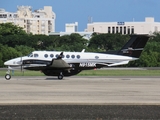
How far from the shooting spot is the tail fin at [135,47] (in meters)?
50.8

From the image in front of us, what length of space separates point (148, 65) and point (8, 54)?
2515 cm

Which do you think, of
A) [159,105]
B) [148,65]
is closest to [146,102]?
[159,105]

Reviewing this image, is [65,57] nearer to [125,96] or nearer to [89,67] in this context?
[89,67]

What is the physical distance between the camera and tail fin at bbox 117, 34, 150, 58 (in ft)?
167

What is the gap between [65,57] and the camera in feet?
157

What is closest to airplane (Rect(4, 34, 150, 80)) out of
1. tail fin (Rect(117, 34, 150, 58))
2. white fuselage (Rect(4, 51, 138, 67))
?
white fuselage (Rect(4, 51, 138, 67))

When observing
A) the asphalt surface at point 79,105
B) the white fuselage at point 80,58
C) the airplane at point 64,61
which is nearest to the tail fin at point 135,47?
the airplane at point 64,61

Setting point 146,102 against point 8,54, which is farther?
point 8,54

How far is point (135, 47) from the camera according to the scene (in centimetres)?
5103

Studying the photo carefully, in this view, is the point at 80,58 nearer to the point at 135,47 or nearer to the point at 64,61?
the point at 64,61

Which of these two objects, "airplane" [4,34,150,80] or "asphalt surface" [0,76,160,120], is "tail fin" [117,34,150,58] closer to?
"airplane" [4,34,150,80]

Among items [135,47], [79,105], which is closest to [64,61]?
[135,47]

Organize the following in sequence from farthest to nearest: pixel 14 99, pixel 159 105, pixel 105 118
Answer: pixel 14 99
pixel 159 105
pixel 105 118

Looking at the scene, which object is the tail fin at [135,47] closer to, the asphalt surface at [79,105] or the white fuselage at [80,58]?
the white fuselage at [80,58]
